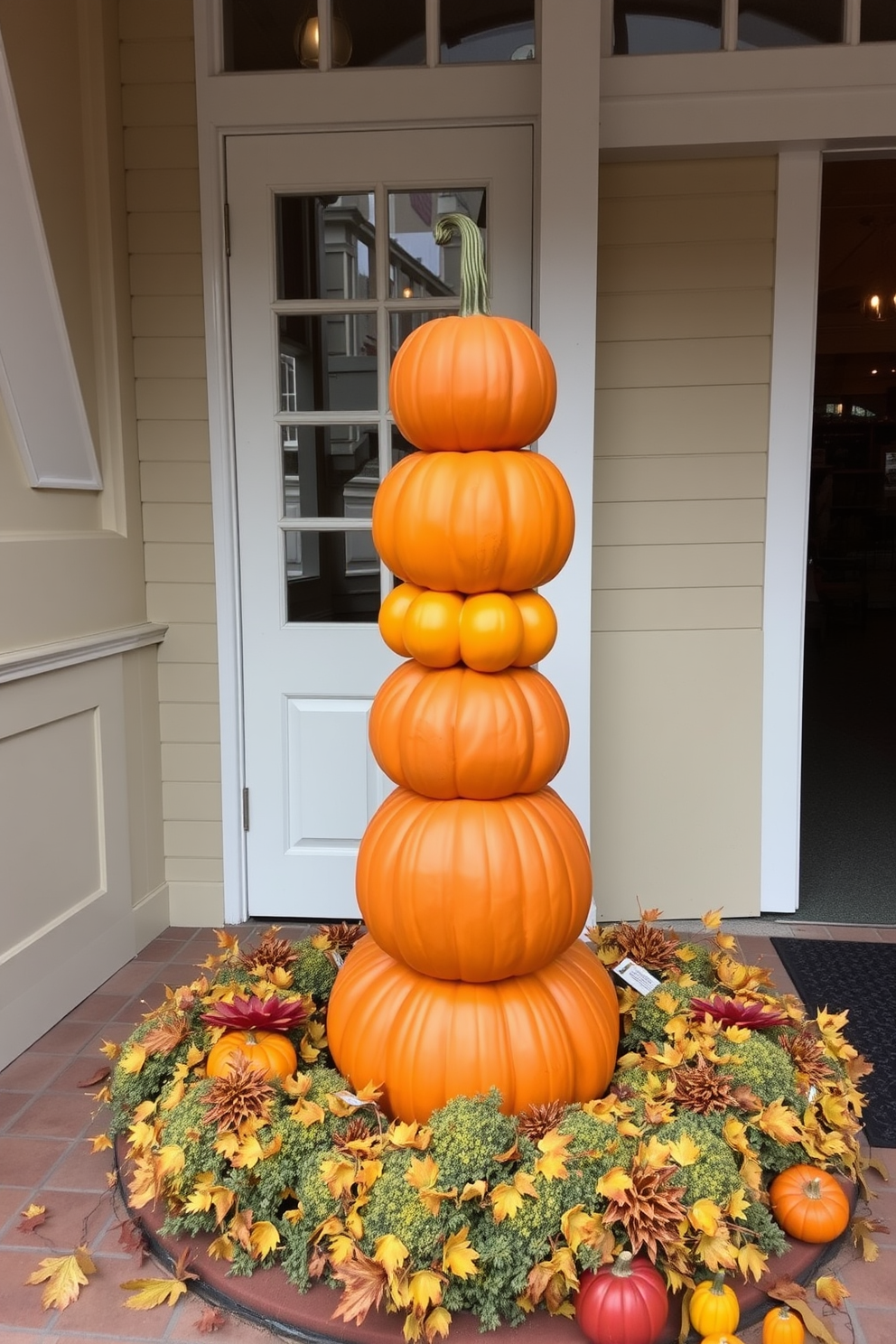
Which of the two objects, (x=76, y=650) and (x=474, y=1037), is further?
(x=76, y=650)

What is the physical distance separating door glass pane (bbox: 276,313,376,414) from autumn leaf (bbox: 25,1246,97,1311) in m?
2.51

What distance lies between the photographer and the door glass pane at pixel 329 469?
11.2 feet

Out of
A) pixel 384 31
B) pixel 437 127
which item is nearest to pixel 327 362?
pixel 437 127

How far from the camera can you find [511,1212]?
1.72m

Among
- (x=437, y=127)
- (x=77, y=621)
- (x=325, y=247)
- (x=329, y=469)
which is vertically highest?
(x=437, y=127)

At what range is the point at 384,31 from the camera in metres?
3.20

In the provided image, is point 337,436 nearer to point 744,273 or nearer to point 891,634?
point 744,273

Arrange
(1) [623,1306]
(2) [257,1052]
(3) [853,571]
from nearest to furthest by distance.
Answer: (1) [623,1306]
(2) [257,1052]
(3) [853,571]

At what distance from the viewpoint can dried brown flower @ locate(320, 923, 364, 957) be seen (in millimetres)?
2760

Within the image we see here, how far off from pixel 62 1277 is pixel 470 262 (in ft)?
6.89

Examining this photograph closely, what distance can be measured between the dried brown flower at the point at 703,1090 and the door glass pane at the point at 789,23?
9.71 feet

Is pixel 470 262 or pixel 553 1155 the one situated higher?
pixel 470 262

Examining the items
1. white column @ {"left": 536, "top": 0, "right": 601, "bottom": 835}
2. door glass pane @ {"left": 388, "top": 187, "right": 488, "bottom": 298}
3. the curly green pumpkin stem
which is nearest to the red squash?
white column @ {"left": 536, "top": 0, "right": 601, "bottom": 835}

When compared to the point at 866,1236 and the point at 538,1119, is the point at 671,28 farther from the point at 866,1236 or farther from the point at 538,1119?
the point at 866,1236
